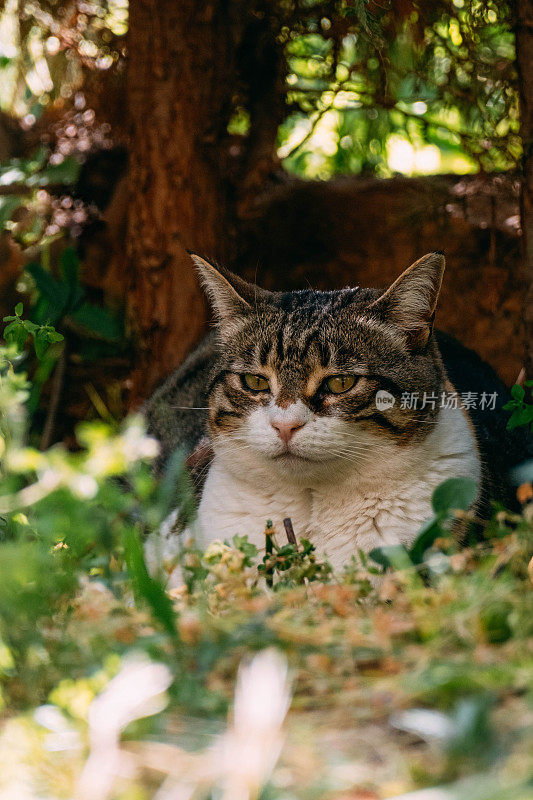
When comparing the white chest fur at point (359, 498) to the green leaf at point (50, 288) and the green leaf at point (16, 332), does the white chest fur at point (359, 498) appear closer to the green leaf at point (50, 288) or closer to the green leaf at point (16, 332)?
the green leaf at point (16, 332)

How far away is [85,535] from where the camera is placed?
4.78 ft

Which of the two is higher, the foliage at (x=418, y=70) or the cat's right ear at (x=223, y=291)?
the foliage at (x=418, y=70)

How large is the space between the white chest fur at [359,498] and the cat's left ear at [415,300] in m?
0.31

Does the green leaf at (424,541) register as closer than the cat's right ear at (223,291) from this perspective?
Yes

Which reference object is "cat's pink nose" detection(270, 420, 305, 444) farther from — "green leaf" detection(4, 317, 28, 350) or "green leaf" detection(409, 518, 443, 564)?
"green leaf" detection(4, 317, 28, 350)

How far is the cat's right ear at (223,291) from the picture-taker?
278cm

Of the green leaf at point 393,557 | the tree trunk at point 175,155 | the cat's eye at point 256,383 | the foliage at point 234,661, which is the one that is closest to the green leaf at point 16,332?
the foliage at point 234,661

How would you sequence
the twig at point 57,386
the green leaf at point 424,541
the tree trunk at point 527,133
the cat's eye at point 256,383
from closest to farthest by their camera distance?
the green leaf at point 424,541 → the cat's eye at point 256,383 → the tree trunk at point 527,133 → the twig at point 57,386

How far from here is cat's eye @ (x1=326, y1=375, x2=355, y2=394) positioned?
2541mm

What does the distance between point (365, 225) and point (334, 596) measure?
10.5ft

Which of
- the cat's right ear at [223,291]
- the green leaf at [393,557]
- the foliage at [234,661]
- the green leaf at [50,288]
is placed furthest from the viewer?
the green leaf at [50,288]

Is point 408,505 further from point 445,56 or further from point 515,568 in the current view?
point 445,56

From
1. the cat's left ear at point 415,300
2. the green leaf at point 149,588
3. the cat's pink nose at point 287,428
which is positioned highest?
the cat's left ear at point 415,300

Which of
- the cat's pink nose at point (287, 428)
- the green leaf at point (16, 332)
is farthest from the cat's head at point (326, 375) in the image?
the green leaf at point (16, 332)
